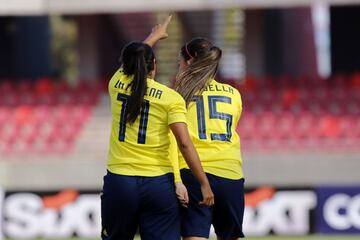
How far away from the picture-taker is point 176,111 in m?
6.68

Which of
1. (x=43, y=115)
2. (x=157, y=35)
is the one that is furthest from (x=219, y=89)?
(x=43, y=115)

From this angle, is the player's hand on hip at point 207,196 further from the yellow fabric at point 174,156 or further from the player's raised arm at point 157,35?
the player's raised arm at point 157,35

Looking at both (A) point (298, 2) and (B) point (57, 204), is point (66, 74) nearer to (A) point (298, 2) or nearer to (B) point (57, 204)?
(A) point (298, 2)

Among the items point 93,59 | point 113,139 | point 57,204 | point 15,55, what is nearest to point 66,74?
point 15,55

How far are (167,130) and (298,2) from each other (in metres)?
14.7

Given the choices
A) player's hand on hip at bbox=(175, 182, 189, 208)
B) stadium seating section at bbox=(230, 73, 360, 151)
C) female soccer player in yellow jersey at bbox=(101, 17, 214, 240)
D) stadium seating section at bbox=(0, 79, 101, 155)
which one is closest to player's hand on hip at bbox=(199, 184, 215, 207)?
female soccer player in yellow jersey at bbox=(101, 17, 214, 240)

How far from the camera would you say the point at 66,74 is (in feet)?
177

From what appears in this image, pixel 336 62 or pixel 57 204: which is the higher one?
pixel 336 62

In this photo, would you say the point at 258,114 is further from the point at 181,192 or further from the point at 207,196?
the point at 181,192

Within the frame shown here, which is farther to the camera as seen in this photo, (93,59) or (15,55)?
(15,55)

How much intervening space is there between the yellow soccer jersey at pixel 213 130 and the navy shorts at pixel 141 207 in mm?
448

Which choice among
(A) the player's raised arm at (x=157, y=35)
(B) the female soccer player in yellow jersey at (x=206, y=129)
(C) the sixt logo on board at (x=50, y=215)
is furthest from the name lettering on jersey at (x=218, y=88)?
(C) the sixt logo on board at (x=50, y=215)

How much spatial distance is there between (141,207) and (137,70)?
2.98 feet

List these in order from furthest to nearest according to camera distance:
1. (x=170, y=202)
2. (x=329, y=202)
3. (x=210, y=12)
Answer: (x=210, y=12), (x=329, y=202), (x=170, y=202)
